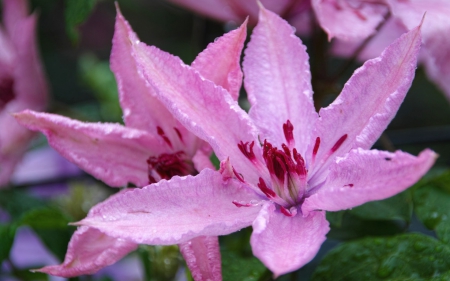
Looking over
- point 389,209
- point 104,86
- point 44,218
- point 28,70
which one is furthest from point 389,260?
point 104,86

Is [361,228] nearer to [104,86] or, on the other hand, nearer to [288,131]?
[288,131]

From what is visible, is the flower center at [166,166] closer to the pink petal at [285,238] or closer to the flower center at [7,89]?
the pink petal at [285,238]

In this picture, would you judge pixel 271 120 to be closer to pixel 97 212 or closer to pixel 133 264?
pixel 97 212

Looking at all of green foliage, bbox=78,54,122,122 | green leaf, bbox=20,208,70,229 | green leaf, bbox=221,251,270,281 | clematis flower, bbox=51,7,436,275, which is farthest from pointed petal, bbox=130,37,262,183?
green foliage, bbox=78,54,122,122

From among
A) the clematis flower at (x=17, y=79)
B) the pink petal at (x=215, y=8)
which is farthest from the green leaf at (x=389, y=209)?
the clematis flower at (x=17, y=79)

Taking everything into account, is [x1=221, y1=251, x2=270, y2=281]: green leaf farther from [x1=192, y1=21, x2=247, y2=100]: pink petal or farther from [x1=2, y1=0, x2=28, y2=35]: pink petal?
[x1=2, y1=0, x2=28, y2=35]: pink petal

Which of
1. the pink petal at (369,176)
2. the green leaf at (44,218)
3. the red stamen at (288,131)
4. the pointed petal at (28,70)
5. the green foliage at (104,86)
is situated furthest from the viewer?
the green foliage at (104,86)
